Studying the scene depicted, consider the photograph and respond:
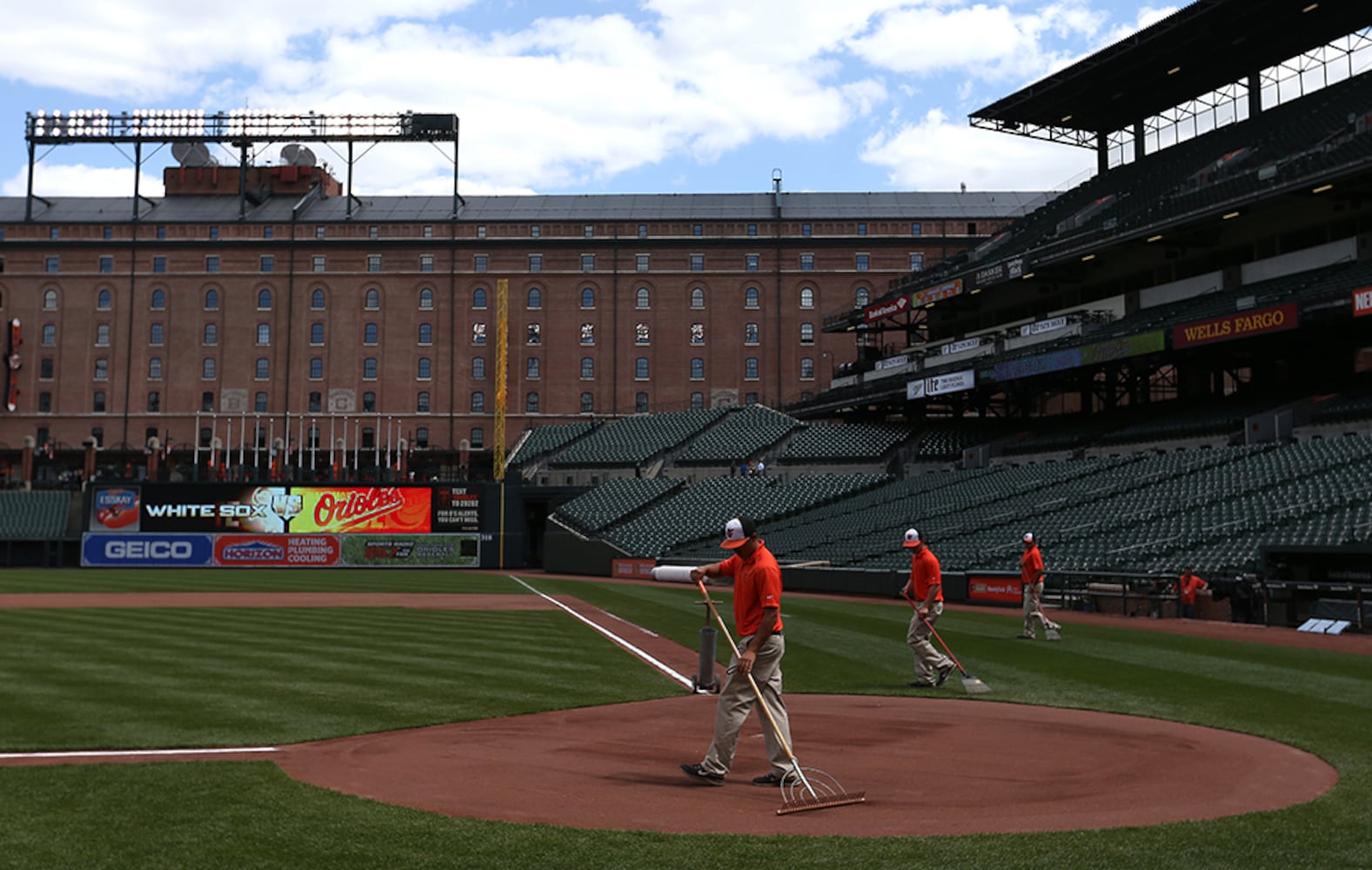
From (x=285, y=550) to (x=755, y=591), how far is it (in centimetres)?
5591

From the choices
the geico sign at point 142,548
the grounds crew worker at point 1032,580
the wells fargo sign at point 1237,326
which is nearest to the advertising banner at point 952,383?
the wells fargo sign at point 1237,326

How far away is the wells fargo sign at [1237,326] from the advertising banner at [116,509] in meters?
52.9

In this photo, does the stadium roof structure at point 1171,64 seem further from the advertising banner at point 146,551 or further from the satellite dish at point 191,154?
the satellite dish at point 191,154

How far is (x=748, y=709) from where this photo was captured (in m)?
10.1

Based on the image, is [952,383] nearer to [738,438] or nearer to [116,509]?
[738,438]

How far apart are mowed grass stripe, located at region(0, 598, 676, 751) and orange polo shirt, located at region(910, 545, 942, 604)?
3838mm

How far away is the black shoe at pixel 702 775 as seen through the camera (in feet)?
32.2

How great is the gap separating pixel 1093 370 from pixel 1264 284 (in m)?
10.7

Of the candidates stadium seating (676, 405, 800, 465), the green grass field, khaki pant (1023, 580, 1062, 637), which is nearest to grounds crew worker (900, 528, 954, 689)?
the green grass field

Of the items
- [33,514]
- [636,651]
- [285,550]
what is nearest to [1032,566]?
[636,651]

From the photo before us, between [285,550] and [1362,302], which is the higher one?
[1362,302]

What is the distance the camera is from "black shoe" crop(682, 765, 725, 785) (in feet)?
32.2

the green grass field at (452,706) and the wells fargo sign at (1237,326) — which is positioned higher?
the wells fargo sign at (1237,326)

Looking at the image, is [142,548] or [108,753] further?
[142,548]
